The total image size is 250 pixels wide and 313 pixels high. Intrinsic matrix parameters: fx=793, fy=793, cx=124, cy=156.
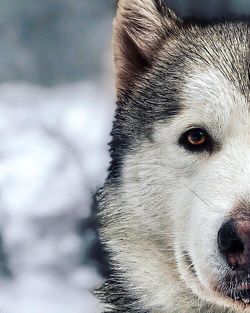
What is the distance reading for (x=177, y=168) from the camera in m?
3.30

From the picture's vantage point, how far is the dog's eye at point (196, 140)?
10.6 feet

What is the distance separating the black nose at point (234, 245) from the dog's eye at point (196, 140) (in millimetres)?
564

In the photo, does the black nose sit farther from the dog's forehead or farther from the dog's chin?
the dog's forehead

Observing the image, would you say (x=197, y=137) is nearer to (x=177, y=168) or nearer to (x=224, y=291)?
(x=177, y=168)

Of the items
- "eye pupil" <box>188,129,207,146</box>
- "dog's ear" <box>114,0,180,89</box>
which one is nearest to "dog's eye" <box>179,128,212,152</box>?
"eye pupil" <box>188,129,207,146</box>

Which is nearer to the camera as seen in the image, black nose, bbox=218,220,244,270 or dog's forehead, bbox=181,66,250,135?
black nose, bbox=218,220,244,270

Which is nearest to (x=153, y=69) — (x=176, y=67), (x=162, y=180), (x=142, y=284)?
(x=176, y=67)

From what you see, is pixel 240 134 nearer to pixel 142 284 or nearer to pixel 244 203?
pixel 244 203

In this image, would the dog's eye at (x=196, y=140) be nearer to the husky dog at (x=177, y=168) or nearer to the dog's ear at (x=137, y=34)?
the husky dog at (x=177, y=168)

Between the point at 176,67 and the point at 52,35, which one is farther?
the point at 52,35

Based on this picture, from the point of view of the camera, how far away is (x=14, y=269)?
6238 millimetres

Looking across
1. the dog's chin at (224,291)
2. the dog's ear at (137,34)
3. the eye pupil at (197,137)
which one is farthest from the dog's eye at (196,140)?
the dog's ear at (137,34)

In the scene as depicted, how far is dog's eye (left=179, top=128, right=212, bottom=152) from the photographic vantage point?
324cm

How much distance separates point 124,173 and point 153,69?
0.57 meters
